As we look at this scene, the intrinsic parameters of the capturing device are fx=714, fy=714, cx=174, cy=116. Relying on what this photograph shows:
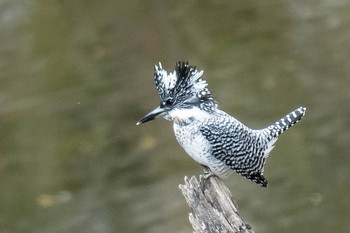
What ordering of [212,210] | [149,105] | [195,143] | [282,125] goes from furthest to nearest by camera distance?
1. [149,105]
2. [282,125]
3. [195,143]
4. [212,210]

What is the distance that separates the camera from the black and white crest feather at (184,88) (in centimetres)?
398

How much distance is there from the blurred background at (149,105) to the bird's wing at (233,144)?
165 cm

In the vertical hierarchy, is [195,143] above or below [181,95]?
below

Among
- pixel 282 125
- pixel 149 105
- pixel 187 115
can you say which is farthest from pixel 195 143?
pixel 149 105

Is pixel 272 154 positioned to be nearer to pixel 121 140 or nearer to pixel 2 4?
pixel 121 140

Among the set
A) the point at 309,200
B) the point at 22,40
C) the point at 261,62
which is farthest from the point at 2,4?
the point at 309,200

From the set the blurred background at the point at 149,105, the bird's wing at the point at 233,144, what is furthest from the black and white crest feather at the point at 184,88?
the blurred background at the point at 149,105

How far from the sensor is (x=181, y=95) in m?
4.00

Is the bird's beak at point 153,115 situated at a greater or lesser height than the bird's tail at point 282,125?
greater

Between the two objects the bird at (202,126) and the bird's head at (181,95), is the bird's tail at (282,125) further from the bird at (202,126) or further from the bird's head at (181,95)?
the bird's head at (181,95)

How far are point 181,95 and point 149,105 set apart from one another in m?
3.19

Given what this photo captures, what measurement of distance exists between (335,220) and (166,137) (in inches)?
74.5

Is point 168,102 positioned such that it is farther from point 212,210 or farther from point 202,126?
point 212,210

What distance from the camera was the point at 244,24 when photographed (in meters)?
8.30
